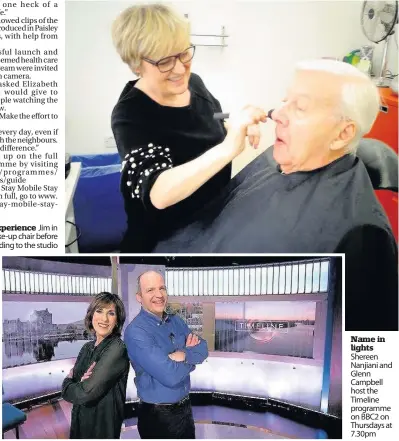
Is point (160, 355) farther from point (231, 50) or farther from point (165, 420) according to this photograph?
point (231, 50)

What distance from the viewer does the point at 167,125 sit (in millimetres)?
1460

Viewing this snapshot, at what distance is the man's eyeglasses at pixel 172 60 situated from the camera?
1449mm

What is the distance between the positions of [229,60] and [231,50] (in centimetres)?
3

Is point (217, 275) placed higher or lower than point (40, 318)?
higher

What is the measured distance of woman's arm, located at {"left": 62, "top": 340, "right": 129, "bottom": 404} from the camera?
1.57m

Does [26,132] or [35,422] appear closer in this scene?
[26,132]

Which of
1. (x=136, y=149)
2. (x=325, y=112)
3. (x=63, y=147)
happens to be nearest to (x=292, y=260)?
(x=325, y=112)

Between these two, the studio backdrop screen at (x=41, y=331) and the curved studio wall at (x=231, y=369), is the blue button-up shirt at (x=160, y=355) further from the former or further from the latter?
the studio backdrop screen at (x=41, y=331)

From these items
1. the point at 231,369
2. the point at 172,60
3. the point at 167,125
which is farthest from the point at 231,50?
the point at 231,369

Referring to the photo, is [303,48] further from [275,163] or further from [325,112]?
[275,163]

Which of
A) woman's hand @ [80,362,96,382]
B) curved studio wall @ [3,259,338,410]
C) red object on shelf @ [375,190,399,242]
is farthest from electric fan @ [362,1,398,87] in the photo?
woman's hand @ [80,362,96,382]

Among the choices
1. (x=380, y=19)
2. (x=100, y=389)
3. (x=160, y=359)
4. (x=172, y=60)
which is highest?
(x=380, y=19)

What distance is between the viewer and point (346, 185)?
149 cm

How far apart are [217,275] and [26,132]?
0.70 m
